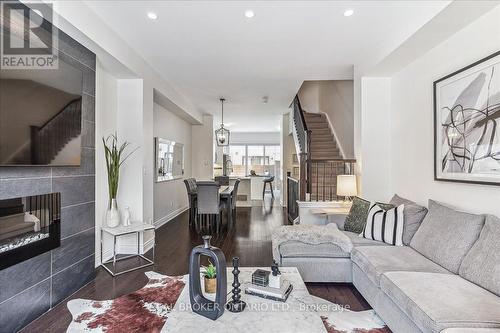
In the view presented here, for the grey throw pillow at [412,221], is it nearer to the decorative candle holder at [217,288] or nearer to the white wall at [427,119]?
the white wall at [427,119]

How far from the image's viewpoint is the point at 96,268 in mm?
3436

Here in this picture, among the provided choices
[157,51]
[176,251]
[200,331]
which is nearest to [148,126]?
[157,51]

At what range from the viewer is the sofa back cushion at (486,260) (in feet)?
5.92

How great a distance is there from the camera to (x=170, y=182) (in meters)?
6.62

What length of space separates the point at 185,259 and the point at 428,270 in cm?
291

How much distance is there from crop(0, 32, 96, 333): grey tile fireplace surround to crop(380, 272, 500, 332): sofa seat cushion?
288 centimetres

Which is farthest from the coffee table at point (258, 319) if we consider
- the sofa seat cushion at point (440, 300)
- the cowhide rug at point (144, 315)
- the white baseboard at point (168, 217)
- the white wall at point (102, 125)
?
the white baseboard at point (168, 217)

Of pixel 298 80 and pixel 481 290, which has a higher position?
pixel 298 80

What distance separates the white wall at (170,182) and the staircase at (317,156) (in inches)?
121

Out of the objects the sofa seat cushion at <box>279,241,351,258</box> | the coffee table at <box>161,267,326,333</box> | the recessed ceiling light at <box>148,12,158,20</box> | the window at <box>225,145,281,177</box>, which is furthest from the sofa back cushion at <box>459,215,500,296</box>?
the window at <box>225,145,281,177</box>

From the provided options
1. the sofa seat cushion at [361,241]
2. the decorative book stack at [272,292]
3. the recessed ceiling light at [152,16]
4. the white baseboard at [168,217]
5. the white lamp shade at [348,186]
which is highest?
the recessed ceiling light at [152,16]

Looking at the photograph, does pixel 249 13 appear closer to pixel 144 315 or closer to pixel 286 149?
pixel 144 315

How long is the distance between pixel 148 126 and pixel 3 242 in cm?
255

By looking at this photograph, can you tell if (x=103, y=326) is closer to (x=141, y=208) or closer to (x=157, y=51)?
(x=141, y=208)
